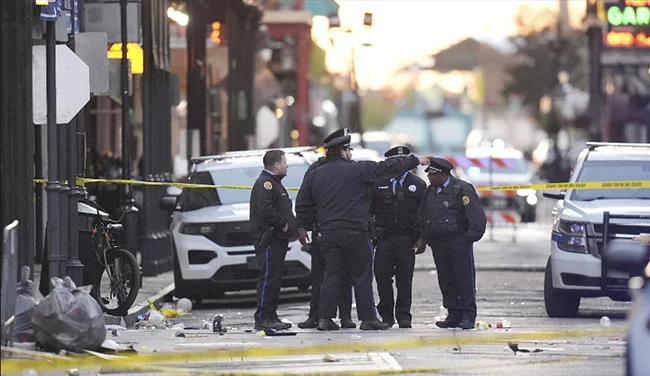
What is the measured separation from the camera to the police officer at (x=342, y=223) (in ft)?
52.4

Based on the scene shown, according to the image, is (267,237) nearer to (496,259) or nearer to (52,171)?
(52,171)

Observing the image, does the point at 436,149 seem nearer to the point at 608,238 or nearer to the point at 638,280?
the point at 608,238

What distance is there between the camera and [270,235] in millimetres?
16391

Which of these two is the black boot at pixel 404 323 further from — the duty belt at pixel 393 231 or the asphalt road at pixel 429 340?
the duty belt at pixel 393 231

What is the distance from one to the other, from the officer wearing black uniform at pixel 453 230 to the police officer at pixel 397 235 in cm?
15

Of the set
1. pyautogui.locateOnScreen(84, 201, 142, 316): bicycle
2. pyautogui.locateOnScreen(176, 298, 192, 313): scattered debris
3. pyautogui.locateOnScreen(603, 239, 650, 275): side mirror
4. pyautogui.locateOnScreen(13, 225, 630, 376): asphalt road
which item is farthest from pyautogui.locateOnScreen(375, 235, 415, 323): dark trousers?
pyautogui.locateOnScreen(603, 239, 650, 275): side mirror

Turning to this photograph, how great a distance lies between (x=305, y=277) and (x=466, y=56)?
181 metres

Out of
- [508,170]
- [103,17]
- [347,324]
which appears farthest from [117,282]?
[508,170]

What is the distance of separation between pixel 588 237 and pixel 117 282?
16.1 feet

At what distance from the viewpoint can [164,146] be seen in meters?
26.6

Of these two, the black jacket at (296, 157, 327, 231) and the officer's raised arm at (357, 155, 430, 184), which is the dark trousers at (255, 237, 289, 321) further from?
the officer's raised arm at (357, 155, 430, 184)

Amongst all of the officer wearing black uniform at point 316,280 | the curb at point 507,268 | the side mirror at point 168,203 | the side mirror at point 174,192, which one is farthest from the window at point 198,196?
the curb at point 507,268

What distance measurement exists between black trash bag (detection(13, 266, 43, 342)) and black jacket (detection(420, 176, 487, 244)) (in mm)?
4551

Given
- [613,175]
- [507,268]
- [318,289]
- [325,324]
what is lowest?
[507,268]
